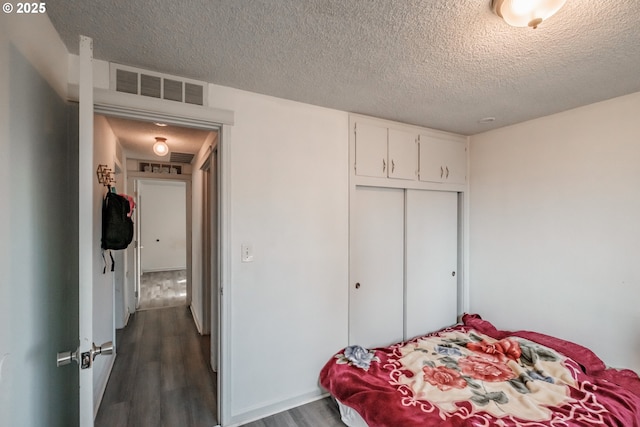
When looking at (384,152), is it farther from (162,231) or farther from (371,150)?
(162,231)

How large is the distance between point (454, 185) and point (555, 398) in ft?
6.52

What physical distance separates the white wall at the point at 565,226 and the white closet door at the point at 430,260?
27 cm

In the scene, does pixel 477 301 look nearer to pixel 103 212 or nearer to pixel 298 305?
pixel 298 305

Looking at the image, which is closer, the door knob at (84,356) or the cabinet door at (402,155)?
the door knob at (84,356)

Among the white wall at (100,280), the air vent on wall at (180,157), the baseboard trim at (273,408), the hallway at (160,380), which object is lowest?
the hallway at (160,380)

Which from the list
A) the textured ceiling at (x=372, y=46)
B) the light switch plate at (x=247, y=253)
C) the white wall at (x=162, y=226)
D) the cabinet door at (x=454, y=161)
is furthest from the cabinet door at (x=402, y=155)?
the white wall at (x=162, y=226)

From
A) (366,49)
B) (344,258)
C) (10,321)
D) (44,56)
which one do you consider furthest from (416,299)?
(44,56)

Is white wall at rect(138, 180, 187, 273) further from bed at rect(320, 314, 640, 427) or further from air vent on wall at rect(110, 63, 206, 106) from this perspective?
bed at rect(320, 314, 640, 427)

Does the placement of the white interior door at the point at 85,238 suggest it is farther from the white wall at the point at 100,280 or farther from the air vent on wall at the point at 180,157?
the air vent on wall at the point at 180,157

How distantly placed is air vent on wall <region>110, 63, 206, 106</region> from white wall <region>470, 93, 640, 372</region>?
111 inches

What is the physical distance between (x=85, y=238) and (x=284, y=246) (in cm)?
134

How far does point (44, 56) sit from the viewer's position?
1.23 meters

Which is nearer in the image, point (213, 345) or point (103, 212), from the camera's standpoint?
point (103, 212)

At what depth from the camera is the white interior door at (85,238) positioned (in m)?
0.93
